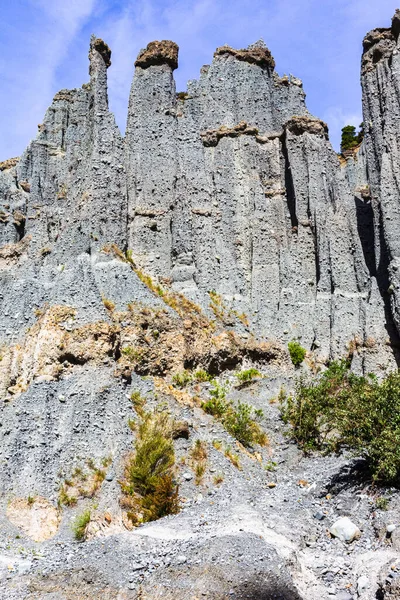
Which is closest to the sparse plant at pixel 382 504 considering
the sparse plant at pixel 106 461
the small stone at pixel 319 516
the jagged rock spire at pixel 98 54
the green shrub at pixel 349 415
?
the green shrub at pixel 349 415

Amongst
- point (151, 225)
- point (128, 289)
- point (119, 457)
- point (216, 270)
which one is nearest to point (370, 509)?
point (119, 457)

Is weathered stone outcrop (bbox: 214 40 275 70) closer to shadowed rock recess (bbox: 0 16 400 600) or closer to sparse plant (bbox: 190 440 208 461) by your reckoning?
shadowed rock recess (bbox: 0 16 400 600)

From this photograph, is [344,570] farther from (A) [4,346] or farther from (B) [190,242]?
(B) [190,242]

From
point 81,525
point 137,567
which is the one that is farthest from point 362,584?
point 81,525

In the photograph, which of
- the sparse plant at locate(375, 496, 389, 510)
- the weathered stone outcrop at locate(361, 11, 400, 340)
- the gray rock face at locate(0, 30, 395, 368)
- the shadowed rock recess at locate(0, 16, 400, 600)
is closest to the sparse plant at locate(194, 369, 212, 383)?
the shadowed rock recess at locate(0, 16, 400, 600)

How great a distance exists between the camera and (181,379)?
22844 mm

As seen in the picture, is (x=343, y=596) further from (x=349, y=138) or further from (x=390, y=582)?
(x=349, y=138)

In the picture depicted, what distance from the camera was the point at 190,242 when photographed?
28266 millimetres

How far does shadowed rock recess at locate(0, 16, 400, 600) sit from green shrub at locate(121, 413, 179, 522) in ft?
1.45

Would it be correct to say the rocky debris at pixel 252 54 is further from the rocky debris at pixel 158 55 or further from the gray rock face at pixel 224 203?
the rocky debris at pixel 158 55

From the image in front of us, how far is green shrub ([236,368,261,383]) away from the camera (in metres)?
25.3

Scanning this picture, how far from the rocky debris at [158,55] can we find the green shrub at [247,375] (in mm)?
18237

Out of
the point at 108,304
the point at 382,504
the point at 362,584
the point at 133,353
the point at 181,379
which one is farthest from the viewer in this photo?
the point at 108,304

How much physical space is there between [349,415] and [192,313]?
7.92 meters
